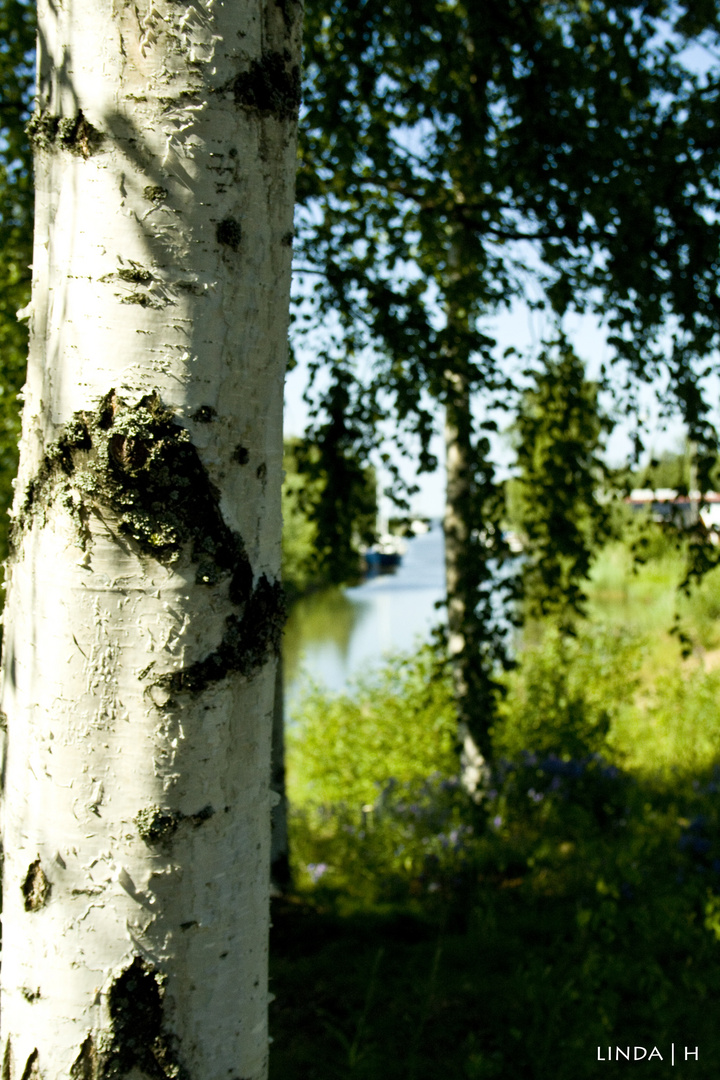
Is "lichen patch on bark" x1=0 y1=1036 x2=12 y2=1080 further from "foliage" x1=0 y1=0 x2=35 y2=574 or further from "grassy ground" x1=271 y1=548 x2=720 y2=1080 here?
"foliage" x1=0 y1=0 x2=35 y2=574

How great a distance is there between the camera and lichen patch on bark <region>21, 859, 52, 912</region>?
2.94 ft

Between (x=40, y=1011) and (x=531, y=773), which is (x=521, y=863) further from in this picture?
(x=40, y=1011)

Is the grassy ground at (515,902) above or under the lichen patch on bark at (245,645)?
under

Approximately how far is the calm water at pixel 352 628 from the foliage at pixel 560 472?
459cm

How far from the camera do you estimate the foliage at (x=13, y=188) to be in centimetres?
354

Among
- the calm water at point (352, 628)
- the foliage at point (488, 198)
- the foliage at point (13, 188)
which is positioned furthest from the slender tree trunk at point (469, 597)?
the calm water at point (352, 628)

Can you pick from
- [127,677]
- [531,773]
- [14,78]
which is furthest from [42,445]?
[531,773]

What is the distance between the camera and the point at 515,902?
3.60m

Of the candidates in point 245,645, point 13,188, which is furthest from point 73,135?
point 13,188

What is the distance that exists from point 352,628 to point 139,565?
15.2m

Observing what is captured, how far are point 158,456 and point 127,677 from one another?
0.82 feet

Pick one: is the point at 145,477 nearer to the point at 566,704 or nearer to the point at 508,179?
the point at 508,179

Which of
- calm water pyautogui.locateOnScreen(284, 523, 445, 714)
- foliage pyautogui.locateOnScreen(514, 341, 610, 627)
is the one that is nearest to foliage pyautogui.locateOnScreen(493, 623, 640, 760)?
foliage pyautogui.locateOnScreen(514, 341, 610, 627)

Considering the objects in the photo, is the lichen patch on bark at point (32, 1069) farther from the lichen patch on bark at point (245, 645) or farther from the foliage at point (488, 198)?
the foliage at point (488, 198)
